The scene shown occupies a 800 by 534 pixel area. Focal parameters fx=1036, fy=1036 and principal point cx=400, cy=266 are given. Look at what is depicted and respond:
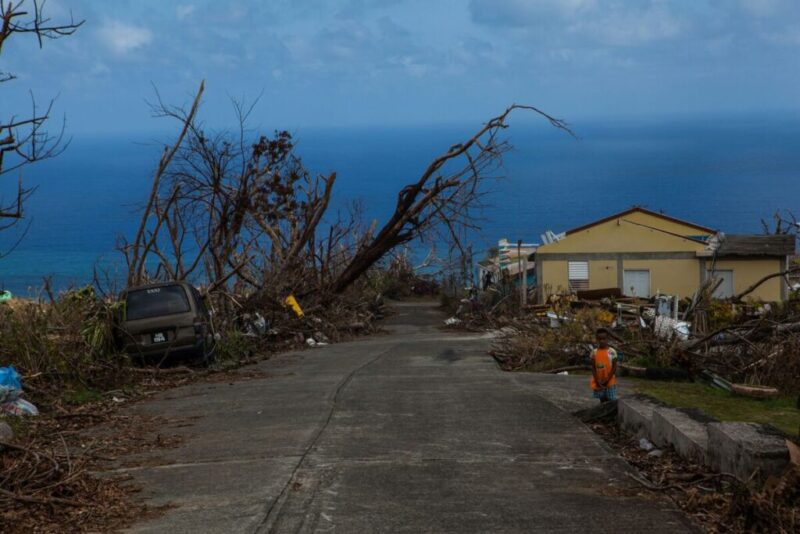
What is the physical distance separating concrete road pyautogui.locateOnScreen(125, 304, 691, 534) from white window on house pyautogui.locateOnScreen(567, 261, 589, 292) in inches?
1149

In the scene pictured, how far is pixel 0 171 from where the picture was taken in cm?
1249

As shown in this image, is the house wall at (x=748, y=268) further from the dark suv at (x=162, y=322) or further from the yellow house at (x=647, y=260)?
the dark suv at (x=162, y=322)

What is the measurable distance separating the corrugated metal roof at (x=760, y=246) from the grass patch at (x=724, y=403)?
90.2 ft

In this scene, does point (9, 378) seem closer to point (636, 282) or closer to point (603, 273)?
point (603, 273)

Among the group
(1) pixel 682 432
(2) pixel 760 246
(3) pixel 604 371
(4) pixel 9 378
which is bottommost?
(1) pixel 682 432

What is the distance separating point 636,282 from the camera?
45312mm

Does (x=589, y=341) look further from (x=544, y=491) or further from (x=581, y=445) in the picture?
(x=544, y=491)

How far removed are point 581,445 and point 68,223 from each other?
516ft

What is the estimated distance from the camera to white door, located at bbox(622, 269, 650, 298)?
44969 millimetres

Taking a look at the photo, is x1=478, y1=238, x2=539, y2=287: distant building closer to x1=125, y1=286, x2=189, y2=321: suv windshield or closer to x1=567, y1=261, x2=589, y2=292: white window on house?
x1=567, y1=261, x2=589, y2=292: white window on house

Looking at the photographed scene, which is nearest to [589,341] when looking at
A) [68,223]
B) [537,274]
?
[537,274]

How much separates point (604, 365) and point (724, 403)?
2.80 meters

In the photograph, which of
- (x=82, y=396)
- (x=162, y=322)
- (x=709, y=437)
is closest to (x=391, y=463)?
(x=709, y=437)

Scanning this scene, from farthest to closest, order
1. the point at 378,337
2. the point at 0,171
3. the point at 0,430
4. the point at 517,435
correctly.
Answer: the point at 378,337 < the point at 0,171 < the point at 517,435 < the point at 0,430
